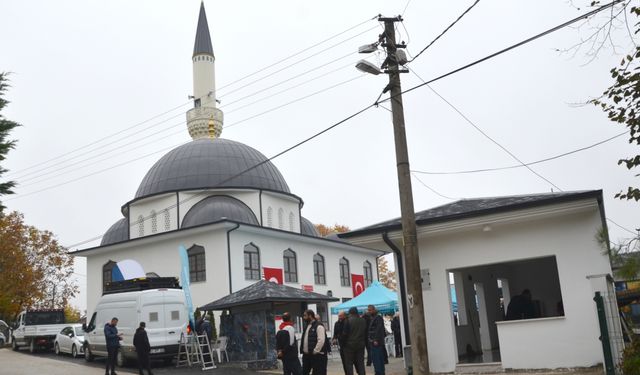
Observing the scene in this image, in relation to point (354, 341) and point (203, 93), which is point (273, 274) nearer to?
point (354, 341)

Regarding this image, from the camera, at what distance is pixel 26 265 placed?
1529 inches

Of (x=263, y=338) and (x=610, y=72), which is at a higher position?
(x=610, y=72)

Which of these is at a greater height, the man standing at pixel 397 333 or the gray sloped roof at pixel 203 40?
the gray sloped roof at pixel 203 40

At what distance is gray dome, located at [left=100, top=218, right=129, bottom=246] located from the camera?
1500 inches

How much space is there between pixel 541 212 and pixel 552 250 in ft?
3.15

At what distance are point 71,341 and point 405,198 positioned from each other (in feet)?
59.9

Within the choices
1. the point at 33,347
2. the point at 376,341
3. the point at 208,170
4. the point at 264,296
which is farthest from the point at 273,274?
the point at 376,341

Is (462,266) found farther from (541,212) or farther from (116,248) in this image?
(116,248)

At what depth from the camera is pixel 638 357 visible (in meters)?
8.98

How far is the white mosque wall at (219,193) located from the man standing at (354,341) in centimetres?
2125

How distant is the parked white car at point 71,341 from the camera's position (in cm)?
2383

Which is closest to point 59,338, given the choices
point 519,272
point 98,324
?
point 98,324

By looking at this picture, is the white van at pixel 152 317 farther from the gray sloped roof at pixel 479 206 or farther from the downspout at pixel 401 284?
the downspout at pixel 401 284

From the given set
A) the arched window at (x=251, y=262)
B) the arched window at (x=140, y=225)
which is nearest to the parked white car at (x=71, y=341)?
the arched window at (x=251, y=262)
